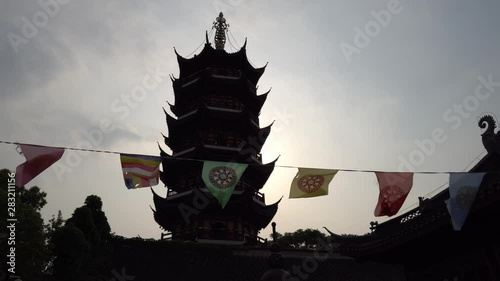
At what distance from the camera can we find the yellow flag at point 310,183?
997 centimetres

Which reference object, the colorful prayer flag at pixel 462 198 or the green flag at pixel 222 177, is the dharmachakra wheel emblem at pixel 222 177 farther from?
the colorful prayer flag at pixel 462 198

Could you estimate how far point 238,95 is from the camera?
2595cm

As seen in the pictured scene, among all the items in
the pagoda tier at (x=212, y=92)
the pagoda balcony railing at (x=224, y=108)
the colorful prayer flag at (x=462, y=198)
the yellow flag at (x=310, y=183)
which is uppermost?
the pagoda tier at (x=212, y=92)

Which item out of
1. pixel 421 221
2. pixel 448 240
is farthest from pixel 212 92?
pixel 448 240

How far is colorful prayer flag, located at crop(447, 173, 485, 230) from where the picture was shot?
289 inches

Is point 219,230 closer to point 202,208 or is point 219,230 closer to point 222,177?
point 202,208

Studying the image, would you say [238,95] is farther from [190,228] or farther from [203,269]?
[203,269]

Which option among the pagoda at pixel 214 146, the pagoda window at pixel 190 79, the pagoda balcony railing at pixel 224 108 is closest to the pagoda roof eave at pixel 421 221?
the pagoda at pixel 214 146

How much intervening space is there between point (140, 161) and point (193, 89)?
16.6 metres

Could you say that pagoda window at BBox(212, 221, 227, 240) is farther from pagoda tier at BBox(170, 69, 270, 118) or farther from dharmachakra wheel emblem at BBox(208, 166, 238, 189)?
dharmachakra wheel emblem at BBox(208, 166, 238, 189)

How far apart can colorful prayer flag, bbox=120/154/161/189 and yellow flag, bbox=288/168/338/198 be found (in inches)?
148

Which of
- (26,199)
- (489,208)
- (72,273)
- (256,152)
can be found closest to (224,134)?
(256,152)

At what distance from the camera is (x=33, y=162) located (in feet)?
27.6

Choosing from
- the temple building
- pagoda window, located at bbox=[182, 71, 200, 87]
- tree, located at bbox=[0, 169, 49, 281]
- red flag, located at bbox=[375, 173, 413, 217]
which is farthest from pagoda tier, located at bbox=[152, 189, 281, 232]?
red flag, located at bbox=[375, 173, 413, 217]
